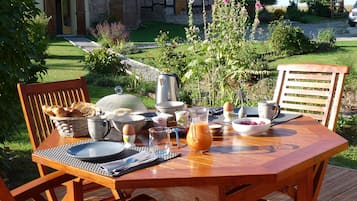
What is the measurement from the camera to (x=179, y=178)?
6.66 ft

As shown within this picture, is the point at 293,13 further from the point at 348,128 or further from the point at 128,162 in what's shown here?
the point at 128,162

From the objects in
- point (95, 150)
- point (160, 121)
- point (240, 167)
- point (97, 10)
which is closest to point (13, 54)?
point (160, 121)

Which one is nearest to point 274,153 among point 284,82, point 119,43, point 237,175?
point 237,175

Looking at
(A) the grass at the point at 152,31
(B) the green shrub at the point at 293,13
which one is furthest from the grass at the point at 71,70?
(B) the green shrub at the point at 293,13

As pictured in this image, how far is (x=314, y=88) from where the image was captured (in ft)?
11.1

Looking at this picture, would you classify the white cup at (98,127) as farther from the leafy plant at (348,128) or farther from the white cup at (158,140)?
the leafy plant at (348,128)

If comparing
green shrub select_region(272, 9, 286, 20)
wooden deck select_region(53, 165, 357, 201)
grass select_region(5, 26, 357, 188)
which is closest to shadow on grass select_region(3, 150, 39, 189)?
grass select_region(5, 26, 357, 188)

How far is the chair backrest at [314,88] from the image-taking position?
320cm

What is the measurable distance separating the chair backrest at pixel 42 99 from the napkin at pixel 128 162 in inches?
33.6

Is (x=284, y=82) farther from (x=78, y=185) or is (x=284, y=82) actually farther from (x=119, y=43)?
(x=119, y=43)

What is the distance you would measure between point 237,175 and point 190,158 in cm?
30

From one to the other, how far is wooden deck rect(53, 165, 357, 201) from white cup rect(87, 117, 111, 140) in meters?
1.33

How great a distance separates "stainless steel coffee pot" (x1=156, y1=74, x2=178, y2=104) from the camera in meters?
2.96

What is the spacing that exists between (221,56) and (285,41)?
6997 millimetres
